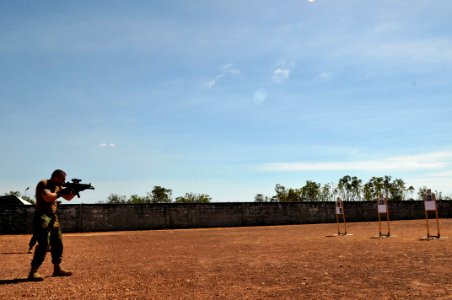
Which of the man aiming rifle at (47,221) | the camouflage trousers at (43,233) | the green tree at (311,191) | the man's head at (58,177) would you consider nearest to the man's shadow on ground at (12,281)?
the man aiming rifle at (47,221)

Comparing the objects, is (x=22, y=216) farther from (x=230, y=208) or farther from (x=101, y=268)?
(x=101, y=268)

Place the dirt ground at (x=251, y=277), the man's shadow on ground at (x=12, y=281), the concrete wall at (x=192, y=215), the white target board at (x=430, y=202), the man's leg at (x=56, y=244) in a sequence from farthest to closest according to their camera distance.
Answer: the concrete wall at (x=192, y=215) → the white target board at (x=430, y=202) → the man's leg at (x=56, y=244) → the man's shadow on ground at (x=12, y=281) → the dirt ground at (x=251, y=277)

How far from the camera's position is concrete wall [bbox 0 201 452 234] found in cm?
2600

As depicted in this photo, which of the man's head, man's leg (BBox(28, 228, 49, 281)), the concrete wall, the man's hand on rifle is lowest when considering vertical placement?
the concrete wall

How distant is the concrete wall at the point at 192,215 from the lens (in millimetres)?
26000

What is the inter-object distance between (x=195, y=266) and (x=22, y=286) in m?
3.33

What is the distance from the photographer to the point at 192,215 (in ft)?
96.3

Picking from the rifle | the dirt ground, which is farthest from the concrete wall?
the rifle

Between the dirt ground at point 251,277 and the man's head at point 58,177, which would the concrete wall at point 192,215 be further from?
the man's head at point 58,177

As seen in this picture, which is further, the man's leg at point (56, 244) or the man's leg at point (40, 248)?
the man's leg at point (56, 244)

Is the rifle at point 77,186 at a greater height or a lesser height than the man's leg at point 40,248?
greater

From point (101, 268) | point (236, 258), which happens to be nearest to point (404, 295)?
point (236, 258)

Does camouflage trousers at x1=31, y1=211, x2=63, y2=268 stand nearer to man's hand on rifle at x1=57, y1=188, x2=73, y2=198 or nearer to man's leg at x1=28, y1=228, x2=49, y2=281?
man's leg at x1=28, y1=228, x2=49, y2=281

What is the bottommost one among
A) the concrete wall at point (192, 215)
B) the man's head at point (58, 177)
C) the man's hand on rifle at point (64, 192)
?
the concrete wall at point (192, 215)
